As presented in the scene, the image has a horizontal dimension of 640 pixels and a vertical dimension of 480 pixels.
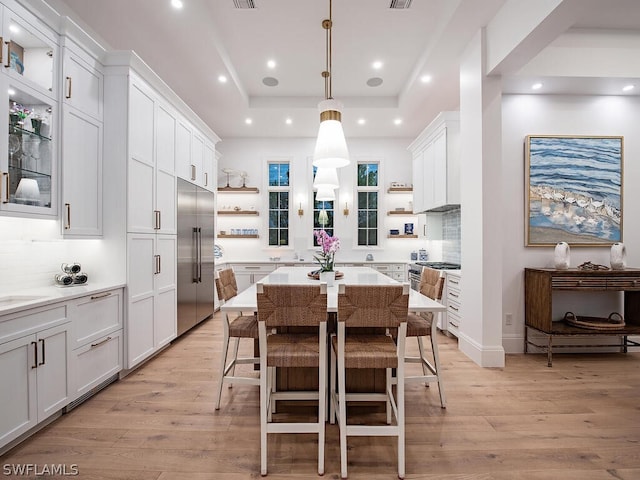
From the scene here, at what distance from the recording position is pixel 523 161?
11.9 feet

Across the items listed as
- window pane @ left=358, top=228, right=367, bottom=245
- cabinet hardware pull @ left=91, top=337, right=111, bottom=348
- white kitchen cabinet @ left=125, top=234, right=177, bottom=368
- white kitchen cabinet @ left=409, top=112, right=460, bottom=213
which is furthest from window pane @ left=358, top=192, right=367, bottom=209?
cabinet hardware pull @ left=91, top=337, right=111, bottom=348

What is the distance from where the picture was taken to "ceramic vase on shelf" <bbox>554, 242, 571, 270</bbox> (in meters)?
3.42

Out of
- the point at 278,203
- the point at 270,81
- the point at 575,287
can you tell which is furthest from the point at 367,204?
the point at 575,287

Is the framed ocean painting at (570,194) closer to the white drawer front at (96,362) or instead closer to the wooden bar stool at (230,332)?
the wooden bar stool at (230,332)

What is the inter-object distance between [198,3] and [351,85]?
2.41m

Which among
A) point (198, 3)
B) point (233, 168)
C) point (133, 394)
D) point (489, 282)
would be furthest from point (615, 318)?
point (233, 168)

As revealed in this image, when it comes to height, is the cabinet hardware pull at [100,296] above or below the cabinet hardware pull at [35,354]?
above

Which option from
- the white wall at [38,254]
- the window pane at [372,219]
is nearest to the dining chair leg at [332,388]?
the white wall at [38,254]

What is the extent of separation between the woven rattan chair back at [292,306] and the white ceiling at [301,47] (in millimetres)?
2642

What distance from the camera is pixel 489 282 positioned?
3.23 meters

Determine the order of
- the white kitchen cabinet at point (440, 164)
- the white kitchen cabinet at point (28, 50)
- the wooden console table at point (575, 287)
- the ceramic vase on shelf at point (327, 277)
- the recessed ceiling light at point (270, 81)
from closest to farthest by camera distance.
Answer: the white kitchen cabinet at point (28, 50) → the ceramic vase on shelf at point (327, 277) → the wooden console table at point (575, 287) → the white kitchen cabinet at point (440, 164) → the recessed ceiling light at point (270, 81)

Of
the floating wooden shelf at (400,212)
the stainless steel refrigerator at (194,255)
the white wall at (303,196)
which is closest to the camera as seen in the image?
the stainless steel refrigerator at (194,255)

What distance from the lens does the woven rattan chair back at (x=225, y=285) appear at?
262 cm

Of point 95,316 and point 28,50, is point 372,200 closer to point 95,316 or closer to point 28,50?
point 95,316
